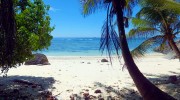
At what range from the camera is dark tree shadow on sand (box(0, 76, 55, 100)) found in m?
11.7

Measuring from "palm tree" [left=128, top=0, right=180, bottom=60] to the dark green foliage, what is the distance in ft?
13.8

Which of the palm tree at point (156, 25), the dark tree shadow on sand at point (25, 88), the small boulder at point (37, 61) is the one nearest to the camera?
the dark tree shadow on sand at point (25, 88)

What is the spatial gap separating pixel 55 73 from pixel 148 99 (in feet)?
24.4

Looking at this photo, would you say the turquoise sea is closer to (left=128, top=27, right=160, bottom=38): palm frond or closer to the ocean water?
Result: the ocean water

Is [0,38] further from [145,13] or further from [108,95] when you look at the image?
[145,13]

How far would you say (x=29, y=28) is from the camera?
1304 centimetres

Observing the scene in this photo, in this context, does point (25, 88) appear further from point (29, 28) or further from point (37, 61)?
point (37, 61)

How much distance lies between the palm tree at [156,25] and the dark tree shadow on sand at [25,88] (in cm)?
442

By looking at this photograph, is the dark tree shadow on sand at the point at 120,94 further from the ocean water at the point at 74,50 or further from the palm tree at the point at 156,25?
the ocean water at the point at 74,50

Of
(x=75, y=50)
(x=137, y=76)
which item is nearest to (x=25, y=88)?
(x=137, y=76)

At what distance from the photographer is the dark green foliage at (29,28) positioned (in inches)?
485

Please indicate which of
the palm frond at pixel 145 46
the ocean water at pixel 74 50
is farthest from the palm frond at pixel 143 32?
the ocean water at pixel 74 50

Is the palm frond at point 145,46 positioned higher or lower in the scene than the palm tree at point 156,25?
lower

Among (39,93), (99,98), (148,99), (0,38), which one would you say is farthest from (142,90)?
(0,38)
